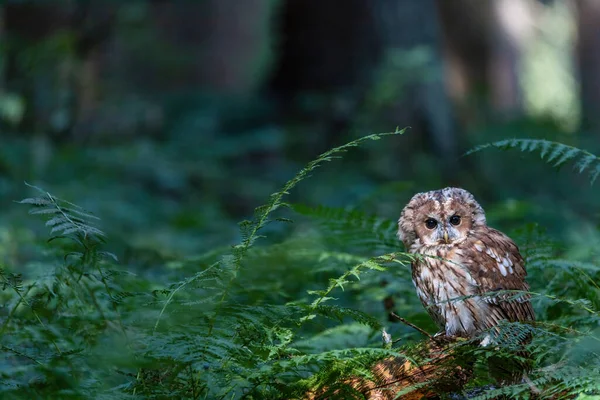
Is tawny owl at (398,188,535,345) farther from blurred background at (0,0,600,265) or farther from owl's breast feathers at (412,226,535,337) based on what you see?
blurred background at (0,0,600,265)

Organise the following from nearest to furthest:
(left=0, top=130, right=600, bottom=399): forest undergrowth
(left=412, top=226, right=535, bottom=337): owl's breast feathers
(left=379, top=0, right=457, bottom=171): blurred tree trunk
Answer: (left=0, top=130, right=600, bottom=399): forest undergrowth
(left=412, top=226, right=535, bottom=337): owl's breast feathers
(left=379, top=0, right=457, bottom=171): blurred tree trunk

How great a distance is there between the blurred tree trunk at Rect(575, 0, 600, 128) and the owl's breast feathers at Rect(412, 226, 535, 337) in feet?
39.7

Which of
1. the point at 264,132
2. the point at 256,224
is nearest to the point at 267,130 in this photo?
the point at 264,132

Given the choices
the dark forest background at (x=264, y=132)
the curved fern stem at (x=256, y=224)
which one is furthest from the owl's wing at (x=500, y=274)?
the dark forest background at (x=264, y=132)

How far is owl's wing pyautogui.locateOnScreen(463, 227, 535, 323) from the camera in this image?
10.9 ft

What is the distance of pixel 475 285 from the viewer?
3.37 metres

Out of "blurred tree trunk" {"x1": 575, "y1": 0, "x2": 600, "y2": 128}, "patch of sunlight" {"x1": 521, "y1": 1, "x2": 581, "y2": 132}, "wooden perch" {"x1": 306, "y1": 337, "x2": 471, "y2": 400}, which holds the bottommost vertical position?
"wooden perch" {"x1": 306, "y1": 337, "x2": 471, "y2": 400}

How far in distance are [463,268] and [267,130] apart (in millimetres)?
7720

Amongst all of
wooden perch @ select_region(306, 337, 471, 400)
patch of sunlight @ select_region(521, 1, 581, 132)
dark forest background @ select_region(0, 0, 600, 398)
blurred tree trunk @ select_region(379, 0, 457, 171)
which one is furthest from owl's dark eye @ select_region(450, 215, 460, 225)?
patch of sunlight @ select_region(521, 1, 581, 132)

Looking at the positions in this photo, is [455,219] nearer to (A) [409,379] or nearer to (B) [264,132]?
(A) [409,379]

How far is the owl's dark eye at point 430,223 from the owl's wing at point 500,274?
0.81 ft

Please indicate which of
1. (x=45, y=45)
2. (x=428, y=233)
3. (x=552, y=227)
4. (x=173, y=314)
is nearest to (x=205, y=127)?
(x=45, y=45)

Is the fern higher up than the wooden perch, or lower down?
higher up

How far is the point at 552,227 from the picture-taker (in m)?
6.89
